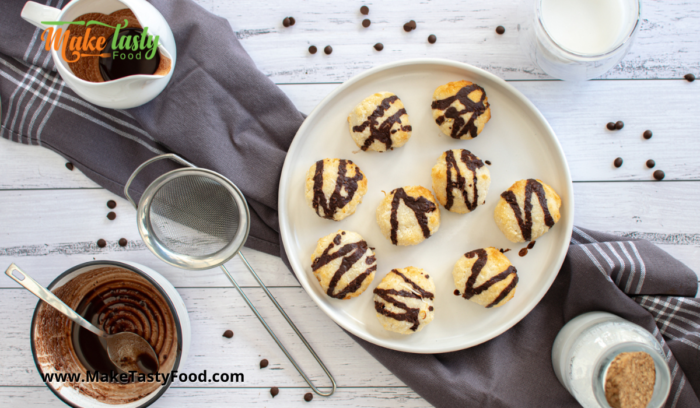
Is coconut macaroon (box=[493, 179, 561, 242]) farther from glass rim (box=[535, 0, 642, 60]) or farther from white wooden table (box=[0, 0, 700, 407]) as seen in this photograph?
glass rim (box=[535, 0, 642, 60])

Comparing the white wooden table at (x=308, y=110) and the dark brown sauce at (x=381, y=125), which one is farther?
the white wooden table at (x=308, y=110)

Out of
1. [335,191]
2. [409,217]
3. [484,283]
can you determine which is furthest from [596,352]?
[335,191]

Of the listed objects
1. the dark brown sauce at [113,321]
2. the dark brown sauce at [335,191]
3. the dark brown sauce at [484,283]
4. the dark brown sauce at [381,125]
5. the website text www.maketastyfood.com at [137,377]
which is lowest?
the website text www.maketastyfood.com at [137,377]

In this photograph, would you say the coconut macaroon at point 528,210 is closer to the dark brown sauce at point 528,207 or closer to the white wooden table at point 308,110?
the dark brown sauce at point 528,207

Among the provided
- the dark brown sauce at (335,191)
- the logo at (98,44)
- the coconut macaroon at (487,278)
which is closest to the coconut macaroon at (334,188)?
the dark brown sauce at (335,191)

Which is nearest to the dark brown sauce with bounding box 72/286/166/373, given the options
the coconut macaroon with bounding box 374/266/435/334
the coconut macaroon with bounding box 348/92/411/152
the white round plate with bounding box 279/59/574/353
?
the white round plate with bounding box 279/59/574/353

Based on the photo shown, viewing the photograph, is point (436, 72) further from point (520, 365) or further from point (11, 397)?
point (11, 397)

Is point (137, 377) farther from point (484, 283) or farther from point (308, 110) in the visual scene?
point (484, 283)
